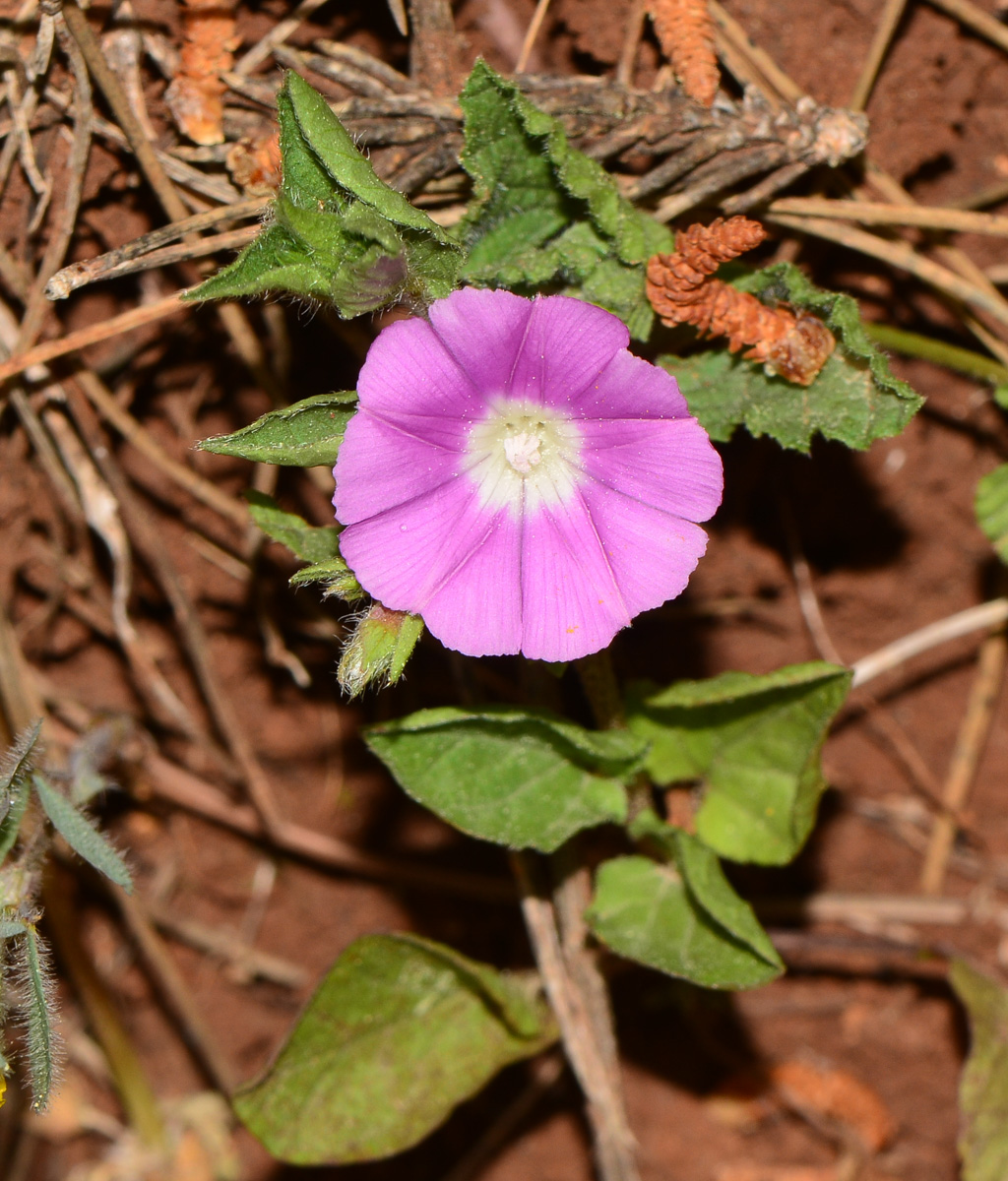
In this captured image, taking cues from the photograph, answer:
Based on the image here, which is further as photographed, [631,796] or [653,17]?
[631,796]

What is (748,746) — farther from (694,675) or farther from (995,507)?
(995,507)

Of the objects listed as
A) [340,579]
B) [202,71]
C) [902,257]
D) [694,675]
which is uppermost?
[202,71]

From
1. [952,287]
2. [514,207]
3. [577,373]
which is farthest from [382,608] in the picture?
[952,287]

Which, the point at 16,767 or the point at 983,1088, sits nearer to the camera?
the point at 16,767

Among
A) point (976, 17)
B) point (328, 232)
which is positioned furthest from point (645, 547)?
point (976, 17)

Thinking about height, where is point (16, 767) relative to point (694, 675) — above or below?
above

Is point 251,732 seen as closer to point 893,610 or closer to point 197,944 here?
point 197,944

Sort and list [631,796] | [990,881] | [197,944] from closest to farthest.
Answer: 1. [631,796]
2. [990,881]
3. [197,944]

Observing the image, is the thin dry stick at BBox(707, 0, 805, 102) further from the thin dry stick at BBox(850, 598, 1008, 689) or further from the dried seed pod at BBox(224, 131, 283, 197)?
the thin dry stick at BBox(850, 598, 1008, 689)
